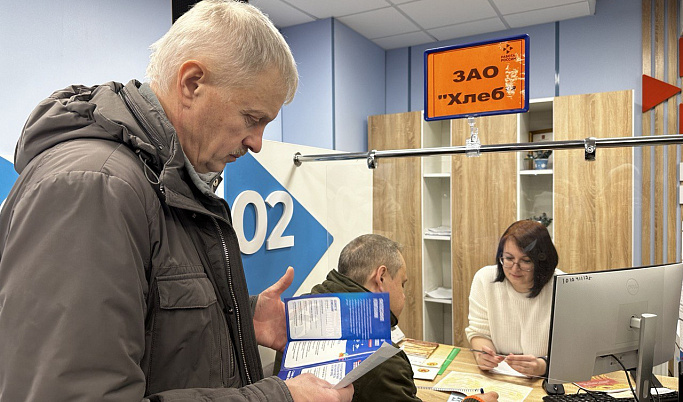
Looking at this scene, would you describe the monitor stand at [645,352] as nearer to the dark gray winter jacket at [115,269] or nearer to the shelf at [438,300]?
the shelf at [438,300]

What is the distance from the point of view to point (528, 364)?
77.1 inches

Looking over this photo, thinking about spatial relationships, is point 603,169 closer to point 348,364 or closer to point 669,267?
point 669,267

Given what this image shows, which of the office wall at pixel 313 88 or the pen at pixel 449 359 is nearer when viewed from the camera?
the pen at pixel 449 359

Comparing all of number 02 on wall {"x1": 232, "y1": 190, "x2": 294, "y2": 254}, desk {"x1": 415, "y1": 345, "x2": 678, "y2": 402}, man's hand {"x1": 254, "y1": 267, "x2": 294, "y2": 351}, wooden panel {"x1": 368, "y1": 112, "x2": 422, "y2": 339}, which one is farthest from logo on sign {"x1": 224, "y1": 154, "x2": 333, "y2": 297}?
desk {"x1": 415, "y1": 345, "x2": 678, "y2": 402}

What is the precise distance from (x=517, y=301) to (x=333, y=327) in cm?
101

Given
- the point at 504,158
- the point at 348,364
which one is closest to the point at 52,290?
the point at 348,364

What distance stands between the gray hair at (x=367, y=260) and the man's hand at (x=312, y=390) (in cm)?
92

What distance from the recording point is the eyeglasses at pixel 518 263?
2.04 metres

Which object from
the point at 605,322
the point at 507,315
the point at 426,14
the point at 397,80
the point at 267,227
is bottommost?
the point at 507,315

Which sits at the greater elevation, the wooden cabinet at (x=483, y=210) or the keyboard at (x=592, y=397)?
the wooden cabinet at (x=483, y=210)

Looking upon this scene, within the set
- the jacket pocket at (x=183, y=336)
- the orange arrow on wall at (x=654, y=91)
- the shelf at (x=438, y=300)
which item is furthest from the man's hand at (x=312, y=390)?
the orange arrow on wall at (x=654, y=91)

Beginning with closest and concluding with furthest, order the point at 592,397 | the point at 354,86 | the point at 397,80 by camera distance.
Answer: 1. the point at 592,397
2. the point at 354,86
3. the point at 397,80

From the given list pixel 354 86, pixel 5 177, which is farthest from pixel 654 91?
pixel 5 177

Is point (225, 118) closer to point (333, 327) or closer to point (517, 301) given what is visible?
point (333, 327)
